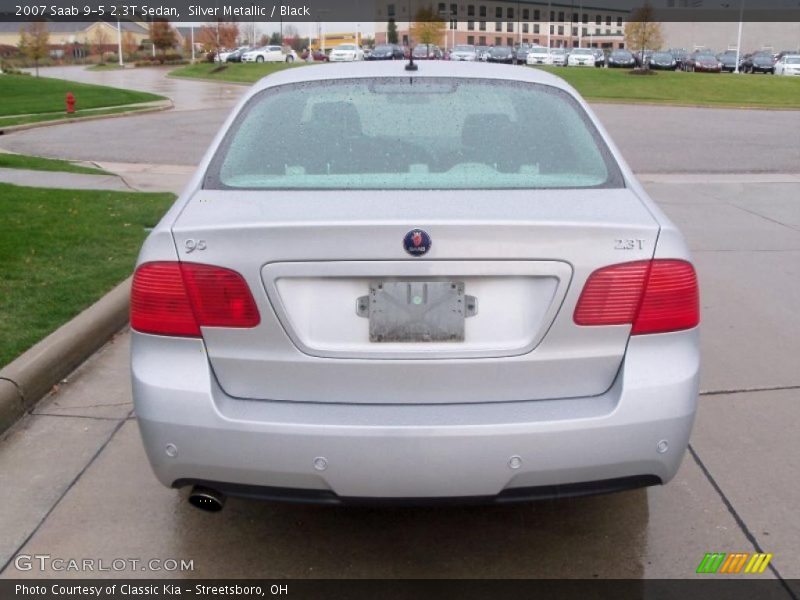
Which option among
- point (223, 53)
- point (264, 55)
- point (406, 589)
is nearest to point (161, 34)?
point (223, 53)

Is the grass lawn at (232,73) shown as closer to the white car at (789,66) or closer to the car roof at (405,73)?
the white car at (789,66)

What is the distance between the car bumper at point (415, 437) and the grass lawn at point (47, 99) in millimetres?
21360

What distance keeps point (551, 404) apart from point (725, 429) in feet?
6.22

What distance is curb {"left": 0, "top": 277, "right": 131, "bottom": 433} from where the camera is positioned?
4.39m

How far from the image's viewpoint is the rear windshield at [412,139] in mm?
3297

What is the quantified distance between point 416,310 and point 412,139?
3.49 feet

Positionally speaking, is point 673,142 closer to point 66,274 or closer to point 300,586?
point 66,274

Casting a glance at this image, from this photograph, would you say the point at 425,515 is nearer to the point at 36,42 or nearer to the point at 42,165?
the point at 42,165

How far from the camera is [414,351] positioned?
276 cm

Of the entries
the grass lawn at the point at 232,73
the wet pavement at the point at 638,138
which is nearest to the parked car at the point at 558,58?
the grass lawn at the point at 232,73

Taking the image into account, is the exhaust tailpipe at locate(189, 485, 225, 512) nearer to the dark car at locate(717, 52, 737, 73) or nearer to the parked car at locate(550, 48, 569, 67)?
the parked car at locate(550, 48, 569, 67)

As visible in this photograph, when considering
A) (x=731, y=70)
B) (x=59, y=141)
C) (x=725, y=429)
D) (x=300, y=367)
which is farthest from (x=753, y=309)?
(x=731, y=70)

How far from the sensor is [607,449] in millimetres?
2764

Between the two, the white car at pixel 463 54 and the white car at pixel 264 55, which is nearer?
the white car at pixel 463 54
